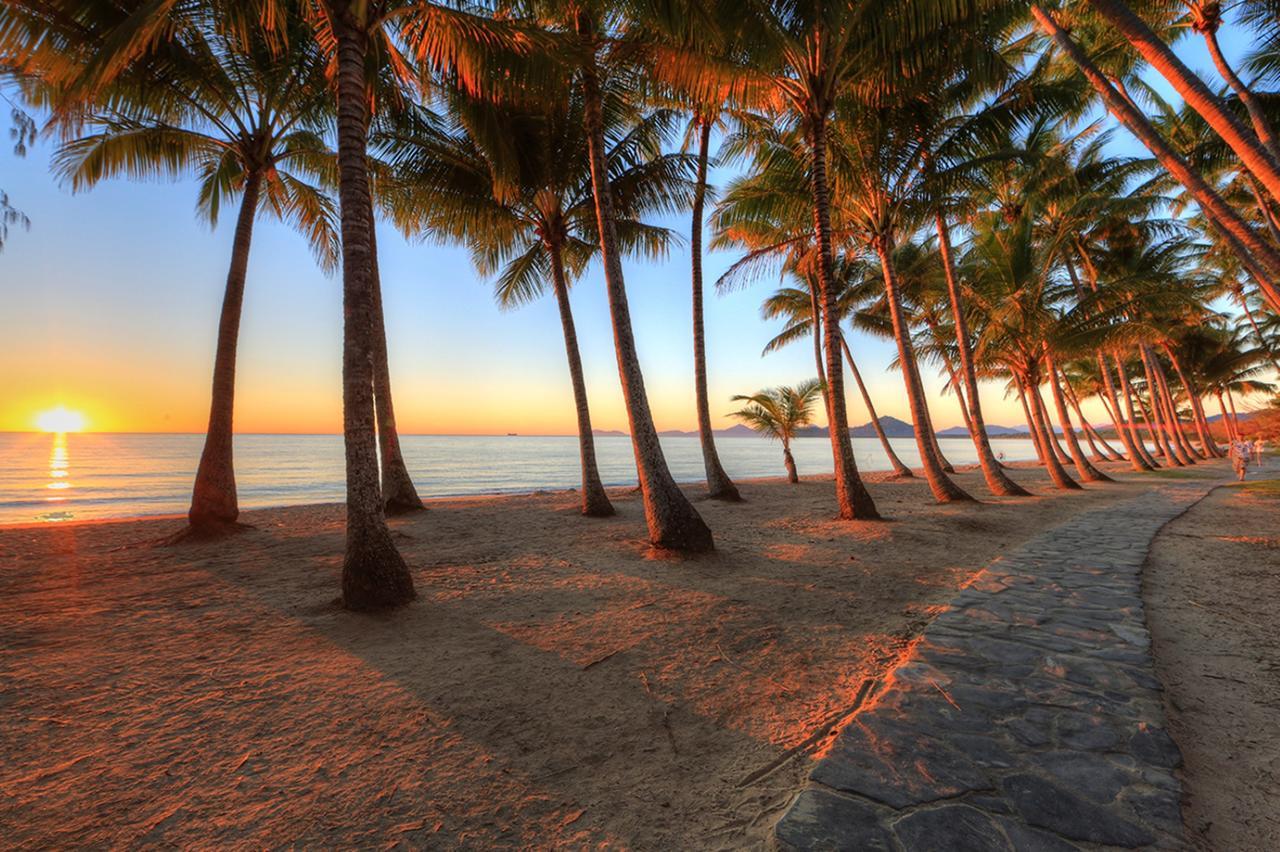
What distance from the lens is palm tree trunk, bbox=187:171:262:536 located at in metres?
8.06

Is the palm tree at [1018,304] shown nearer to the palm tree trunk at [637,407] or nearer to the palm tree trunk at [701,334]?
the palm tree trunk at [701,334]

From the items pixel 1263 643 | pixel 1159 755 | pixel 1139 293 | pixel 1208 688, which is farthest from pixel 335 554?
pixel 1139 293

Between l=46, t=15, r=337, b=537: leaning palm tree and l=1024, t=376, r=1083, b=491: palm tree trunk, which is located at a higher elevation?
l=46, t=15, r=337, b=537: leaning palm tree

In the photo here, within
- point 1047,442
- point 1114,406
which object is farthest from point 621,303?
point 1114,406

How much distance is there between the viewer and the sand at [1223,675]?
80.9 inches

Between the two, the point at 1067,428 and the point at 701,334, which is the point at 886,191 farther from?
the point at 1067,428

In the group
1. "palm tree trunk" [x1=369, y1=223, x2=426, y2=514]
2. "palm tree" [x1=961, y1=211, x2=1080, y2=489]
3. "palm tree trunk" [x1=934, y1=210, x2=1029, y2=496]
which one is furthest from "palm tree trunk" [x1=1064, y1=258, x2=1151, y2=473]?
"palm tree trunk" [x1=369, y1=223, x2=426, y2=514]

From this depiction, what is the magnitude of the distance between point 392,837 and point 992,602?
4848 mm

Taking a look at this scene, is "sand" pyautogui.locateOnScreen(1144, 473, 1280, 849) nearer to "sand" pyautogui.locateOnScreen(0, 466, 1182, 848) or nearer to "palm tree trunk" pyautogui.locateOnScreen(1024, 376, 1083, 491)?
"sand" pyautogui.locateOnScreen(0, 466, 1182, 848)

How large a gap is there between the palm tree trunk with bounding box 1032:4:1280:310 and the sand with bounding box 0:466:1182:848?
20.1 feet

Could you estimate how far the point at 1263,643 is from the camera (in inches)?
147

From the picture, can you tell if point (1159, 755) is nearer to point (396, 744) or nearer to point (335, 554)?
point (396, 744)

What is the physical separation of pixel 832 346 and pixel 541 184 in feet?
22.1

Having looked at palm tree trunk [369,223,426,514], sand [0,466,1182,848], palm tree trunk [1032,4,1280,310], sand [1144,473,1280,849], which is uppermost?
palm tree trunk [1032,4,1280,310]
